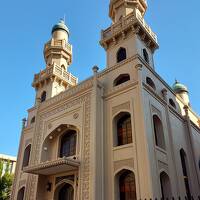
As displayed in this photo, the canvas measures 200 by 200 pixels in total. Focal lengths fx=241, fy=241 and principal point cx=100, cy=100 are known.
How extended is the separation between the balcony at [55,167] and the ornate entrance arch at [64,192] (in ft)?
3.10

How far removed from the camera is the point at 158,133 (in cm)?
1431

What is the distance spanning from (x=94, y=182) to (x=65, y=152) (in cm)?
480

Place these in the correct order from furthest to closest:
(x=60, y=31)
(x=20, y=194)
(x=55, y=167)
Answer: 1. (x=60, y=31)
2. (x=20, y=194)
3. (x=55, y=167)

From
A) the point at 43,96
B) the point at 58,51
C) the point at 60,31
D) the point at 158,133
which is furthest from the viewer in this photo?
the point at 60,31

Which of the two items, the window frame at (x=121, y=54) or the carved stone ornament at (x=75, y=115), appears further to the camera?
the window frame at (x=121, y=54)

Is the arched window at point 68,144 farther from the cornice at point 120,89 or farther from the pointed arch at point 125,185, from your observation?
the pointed arch at point 125,185

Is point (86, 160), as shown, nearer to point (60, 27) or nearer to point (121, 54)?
point (121, 54)

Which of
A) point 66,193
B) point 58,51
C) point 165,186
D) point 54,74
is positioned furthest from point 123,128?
point 58,51

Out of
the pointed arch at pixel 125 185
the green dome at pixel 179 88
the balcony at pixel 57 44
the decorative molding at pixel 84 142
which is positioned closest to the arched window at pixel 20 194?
the decorative molding at pixel 84 142

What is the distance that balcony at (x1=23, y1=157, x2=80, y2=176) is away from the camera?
1280cm

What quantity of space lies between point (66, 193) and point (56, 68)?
11.2 m

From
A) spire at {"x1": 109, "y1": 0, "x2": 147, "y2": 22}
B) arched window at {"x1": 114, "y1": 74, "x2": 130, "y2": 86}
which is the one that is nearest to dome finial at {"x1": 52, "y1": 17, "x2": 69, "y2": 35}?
spire at {"x1": 109, "y1": 0, "x2": 147, "y2": 22}

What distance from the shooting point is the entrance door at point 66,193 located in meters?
14.7

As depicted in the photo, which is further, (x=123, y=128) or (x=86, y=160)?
(x=123, y=128)
